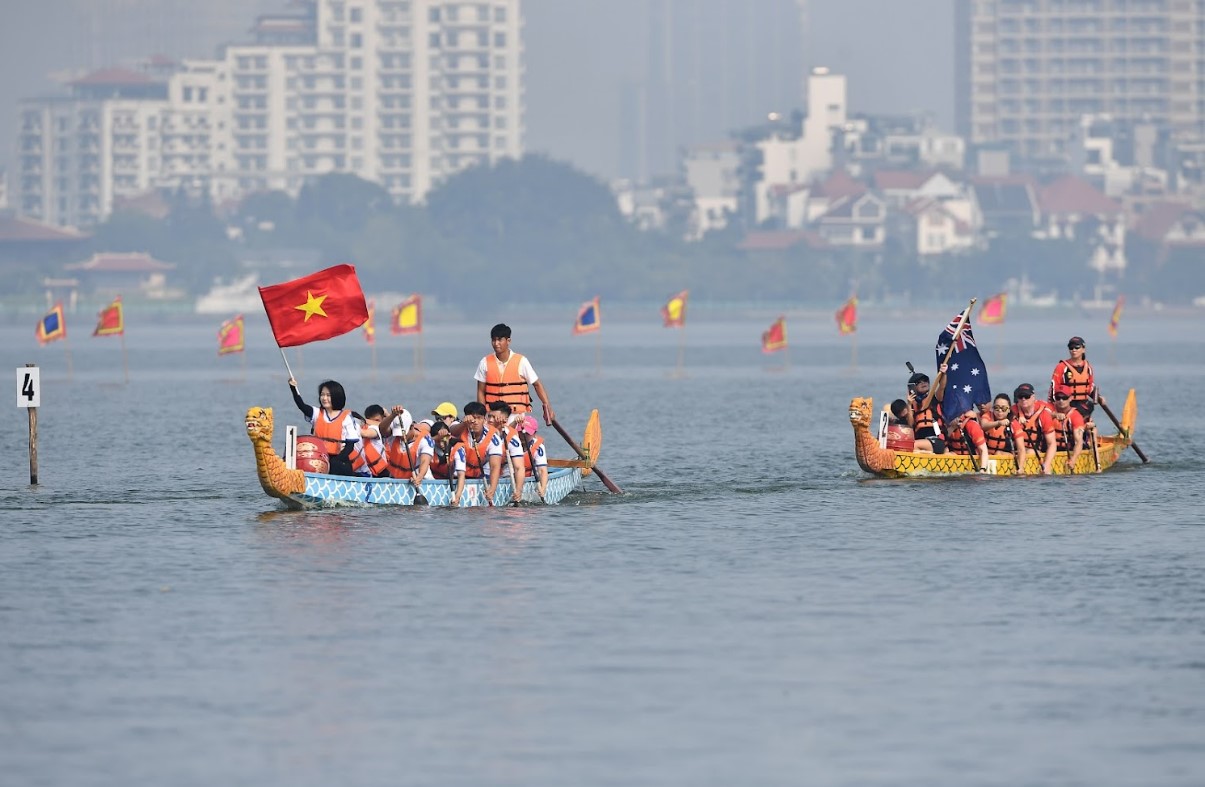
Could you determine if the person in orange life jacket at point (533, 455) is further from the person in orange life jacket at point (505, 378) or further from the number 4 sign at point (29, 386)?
the number 4 sign at point (29, 386)

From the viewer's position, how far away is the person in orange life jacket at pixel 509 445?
1258 inches

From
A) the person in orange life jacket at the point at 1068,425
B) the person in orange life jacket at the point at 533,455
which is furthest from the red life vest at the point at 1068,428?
the person in orange life jacket at the point at 533,455

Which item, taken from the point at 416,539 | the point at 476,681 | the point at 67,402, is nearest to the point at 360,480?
the point at 416,539

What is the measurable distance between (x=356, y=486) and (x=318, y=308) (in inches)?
124

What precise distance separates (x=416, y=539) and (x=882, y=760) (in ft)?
46.2

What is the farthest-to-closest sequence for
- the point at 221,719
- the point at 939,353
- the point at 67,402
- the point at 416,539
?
the point at 67,402 → the point at 939,353 → the point at 416,539 → the point at 221,719

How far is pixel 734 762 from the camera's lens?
Result: 1717 cm

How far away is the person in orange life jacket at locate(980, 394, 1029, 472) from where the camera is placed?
124 feet

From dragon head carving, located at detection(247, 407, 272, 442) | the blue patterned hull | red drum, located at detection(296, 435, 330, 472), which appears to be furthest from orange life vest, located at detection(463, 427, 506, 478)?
dragon head carving, located at detection(247, 407, 272, 442)

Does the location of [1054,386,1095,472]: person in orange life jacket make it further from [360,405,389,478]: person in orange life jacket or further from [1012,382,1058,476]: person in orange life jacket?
[360,405,389,478]: person in orange life jacket

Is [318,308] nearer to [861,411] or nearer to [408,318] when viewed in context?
[861,411]

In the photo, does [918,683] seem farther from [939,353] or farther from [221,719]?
[939,353]

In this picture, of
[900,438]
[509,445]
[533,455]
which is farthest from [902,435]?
[509,445]

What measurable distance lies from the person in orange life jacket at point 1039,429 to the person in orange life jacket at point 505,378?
384 inches
